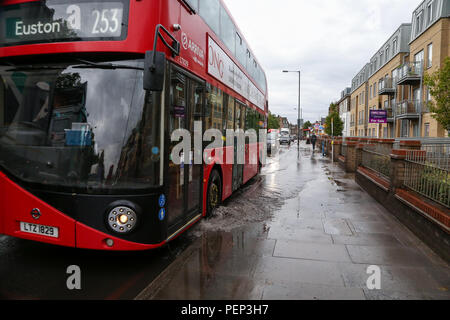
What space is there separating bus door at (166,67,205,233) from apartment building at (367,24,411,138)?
1276 inches

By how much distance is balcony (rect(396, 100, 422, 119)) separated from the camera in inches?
1220

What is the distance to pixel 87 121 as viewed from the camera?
4.09 meters

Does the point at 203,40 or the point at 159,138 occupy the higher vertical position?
the point at 203,40

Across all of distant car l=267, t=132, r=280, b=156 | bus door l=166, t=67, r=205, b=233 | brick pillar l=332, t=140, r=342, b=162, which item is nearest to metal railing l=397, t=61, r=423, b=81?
brick pillar l=332, t=140, r=342, b=162

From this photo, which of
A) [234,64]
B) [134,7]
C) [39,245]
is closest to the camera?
[134,7]

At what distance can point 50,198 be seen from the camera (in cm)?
421

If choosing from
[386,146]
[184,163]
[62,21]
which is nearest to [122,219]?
[184,163]

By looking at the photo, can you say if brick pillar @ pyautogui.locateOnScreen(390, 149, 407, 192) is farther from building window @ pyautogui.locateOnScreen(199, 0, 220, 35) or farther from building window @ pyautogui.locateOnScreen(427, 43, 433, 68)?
building window @ pyautogui.locateOnScreen(427, 43, 433, 68)

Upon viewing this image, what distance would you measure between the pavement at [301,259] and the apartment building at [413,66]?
13.2 meters

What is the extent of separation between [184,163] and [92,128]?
163 centimetres

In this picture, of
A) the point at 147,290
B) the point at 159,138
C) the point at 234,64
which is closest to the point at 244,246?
the point at 147,290
